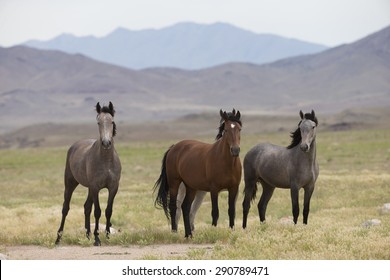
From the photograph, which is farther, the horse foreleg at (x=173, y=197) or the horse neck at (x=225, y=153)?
the horse foreleg at (x=173, y=197)

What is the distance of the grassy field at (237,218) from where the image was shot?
11.9 meters

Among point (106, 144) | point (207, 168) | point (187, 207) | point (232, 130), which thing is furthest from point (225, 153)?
point (106, 144)

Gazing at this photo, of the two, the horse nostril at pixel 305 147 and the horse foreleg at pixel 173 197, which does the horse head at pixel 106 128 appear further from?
the horse nostril at pixel 305 147

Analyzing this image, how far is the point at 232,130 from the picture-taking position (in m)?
13.7

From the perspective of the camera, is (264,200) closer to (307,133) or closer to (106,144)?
(307,133)

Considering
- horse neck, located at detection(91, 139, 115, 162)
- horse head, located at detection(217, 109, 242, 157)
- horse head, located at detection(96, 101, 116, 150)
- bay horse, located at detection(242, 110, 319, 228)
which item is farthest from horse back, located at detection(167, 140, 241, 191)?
horse head, located at detection(96, 101, 116, 150)

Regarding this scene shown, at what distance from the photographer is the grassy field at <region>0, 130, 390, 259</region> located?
1188cm

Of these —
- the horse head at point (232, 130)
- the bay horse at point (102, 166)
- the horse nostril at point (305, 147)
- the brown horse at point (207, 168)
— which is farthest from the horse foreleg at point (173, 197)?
the horse nostril at point (305, 147)

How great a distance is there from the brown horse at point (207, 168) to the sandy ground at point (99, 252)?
1050 mm

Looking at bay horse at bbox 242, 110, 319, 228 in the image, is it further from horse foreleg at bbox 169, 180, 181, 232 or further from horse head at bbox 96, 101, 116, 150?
horse head at bbox 96, 101, 116, 150

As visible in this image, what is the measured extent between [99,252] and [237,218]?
9.45 metres

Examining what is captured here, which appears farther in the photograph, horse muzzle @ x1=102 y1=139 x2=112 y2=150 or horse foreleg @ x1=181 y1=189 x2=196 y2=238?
horse foreleg @ x1=181 y1=189 x2=196 y2=238

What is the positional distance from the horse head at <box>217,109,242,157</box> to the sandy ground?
1885 mm
